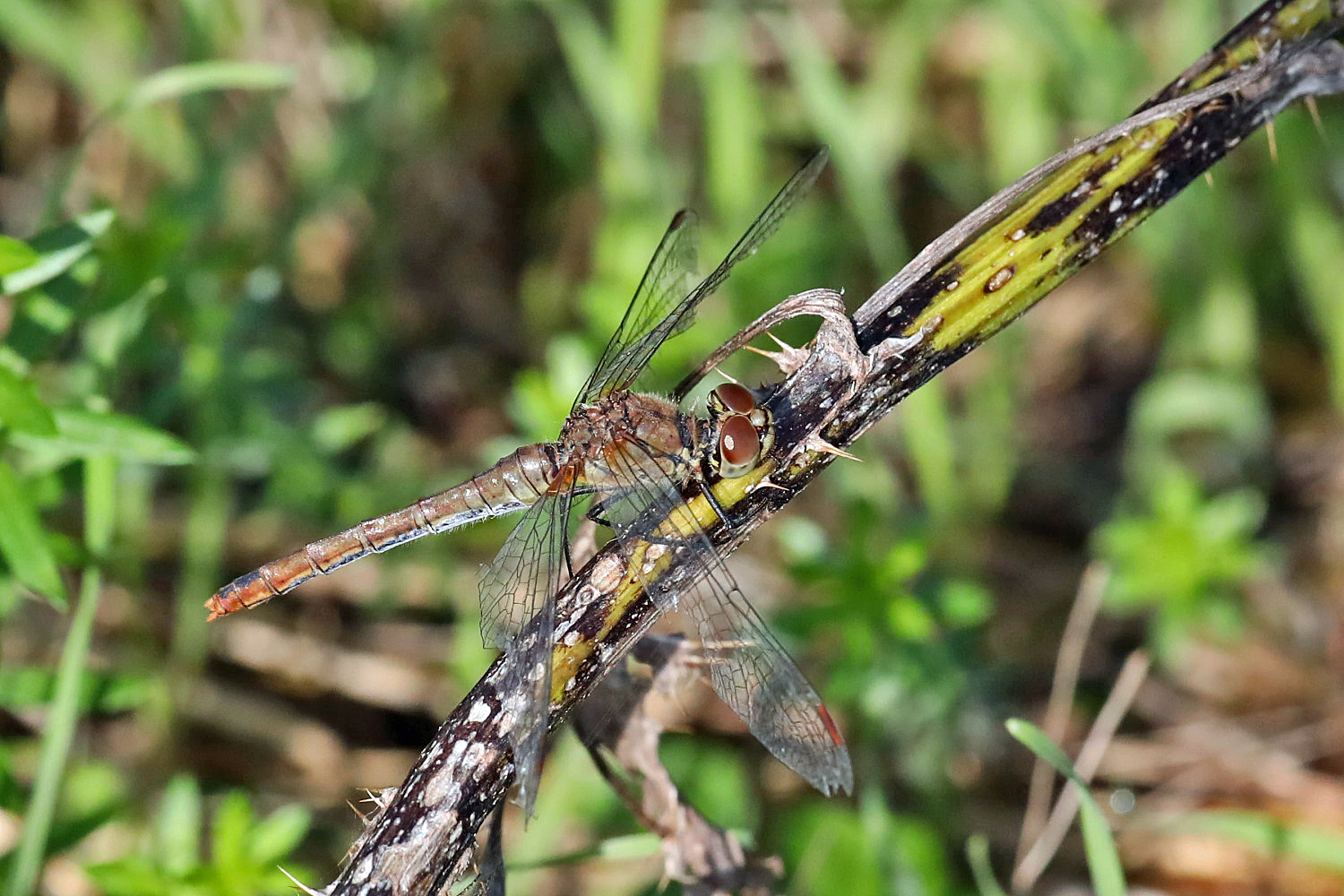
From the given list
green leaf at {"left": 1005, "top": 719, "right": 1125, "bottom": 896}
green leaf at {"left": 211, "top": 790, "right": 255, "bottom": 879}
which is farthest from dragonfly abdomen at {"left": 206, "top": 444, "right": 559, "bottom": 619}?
green leaf at {"left": 1005, "top": 719, "right": 1125, "bottom": 896}

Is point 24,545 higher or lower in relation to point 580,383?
lower

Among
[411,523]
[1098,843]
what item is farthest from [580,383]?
[1098,843]


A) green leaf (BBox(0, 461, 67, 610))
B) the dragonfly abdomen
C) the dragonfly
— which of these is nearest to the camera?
the dragonfly

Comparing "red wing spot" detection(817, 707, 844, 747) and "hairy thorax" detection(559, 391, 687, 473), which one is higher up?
"hairy thorax" detection(559, 391, 687, 473)

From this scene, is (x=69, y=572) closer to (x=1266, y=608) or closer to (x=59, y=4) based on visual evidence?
(x=59, y=4)

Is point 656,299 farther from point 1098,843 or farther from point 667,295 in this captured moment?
point 1098,843

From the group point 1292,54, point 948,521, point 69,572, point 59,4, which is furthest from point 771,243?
point 59,4

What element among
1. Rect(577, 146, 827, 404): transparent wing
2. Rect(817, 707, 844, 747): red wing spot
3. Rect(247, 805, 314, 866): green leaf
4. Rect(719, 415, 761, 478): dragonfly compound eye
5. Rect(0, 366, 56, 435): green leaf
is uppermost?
Rect(577, 146, 827, 404): transparent wing

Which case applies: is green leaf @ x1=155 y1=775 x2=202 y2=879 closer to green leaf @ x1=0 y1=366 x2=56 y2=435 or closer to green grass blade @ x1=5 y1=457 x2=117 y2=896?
green grass blade @ x1=5 y1=457 x2=117 y2=896
